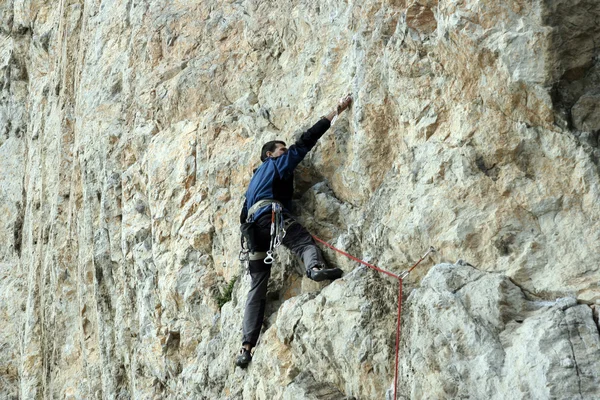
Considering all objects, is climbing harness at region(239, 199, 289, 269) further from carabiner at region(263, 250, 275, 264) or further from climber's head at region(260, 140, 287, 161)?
climber's head at region(260, 140, 287, 161)

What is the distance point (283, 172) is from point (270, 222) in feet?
1.83

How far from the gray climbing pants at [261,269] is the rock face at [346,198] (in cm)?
21

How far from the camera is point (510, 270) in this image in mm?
5312

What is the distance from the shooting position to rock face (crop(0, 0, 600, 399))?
5.15 m

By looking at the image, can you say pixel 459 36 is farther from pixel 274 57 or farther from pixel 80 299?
pixel 80 299

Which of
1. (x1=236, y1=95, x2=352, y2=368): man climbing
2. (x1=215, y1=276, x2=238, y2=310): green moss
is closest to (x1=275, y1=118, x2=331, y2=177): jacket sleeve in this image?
(x1=236, y1=95, x2=352, y2=368): man climbing

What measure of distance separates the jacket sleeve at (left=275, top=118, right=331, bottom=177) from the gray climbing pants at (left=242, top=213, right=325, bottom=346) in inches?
20.3

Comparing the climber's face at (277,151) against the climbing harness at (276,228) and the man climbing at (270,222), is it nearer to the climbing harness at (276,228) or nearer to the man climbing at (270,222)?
the man climbing at (270,222)

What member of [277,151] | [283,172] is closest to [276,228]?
[283,172]

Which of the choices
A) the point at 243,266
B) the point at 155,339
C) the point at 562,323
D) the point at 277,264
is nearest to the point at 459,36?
the point at 562,323

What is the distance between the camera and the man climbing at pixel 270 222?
283 inches

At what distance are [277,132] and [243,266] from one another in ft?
5.82

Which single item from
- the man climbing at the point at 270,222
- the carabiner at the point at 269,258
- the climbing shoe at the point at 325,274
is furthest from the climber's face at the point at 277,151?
the climbing shoe at the point at 325,274

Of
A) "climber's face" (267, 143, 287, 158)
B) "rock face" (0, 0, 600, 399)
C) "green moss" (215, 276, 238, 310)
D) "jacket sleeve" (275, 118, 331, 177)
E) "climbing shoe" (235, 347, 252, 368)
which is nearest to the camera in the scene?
"rock face" (0, 0, 600, 399)
